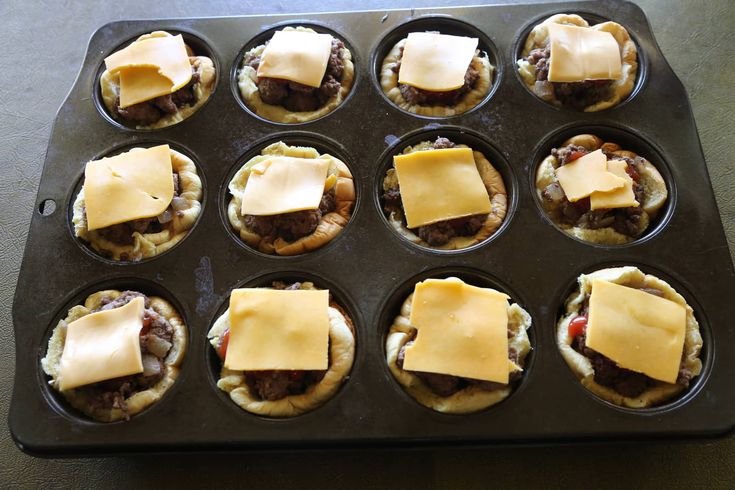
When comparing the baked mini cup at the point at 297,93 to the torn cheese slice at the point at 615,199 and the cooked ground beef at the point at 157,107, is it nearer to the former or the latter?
the cooked ground beef at the point at 157,107

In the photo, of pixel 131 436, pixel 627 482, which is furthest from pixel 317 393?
pixel 627 482

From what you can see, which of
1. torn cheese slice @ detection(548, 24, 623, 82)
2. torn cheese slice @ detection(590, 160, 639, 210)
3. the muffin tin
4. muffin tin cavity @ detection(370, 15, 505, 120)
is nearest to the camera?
the muffin tin

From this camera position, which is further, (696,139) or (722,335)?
(696,139)

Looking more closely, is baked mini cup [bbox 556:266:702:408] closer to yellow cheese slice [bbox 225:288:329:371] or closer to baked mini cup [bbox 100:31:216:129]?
yellow cheese slice [bbox 225:288:329:371]

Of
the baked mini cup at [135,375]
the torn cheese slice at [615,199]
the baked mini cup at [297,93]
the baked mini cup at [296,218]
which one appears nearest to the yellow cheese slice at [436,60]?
the baked mini cup at [297,93]

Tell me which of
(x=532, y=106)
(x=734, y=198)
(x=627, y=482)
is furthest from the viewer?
(x=734, y=198)

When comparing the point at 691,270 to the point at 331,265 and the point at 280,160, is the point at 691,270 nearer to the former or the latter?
the point at 331,265

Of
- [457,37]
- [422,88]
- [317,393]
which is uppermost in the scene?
[457,37]

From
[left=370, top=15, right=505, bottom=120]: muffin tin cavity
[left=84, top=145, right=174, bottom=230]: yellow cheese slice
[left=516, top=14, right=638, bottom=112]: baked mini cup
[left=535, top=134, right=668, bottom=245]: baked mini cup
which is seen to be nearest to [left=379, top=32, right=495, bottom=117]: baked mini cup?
[left=370, top=15, right=505, bottom=120]: muffin tin cavity
